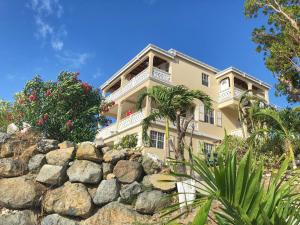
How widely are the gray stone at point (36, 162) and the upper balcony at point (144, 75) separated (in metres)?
12.4

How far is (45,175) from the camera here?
10.5 metres

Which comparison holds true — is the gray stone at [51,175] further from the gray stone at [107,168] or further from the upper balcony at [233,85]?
the upper balcony at [233,85]

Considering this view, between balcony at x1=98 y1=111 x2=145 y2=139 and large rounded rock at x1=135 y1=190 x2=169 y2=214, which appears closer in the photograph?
large rounded rock at x1=135 y1=190 x2=169 y2=214

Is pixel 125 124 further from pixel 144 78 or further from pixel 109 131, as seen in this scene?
pixel 144 78

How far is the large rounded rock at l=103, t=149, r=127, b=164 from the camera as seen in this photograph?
10.8m

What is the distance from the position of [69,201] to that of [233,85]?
20.8m

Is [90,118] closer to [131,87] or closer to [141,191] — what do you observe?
[141,191]

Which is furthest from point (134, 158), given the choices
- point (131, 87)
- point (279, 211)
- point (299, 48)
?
point (131, 87)

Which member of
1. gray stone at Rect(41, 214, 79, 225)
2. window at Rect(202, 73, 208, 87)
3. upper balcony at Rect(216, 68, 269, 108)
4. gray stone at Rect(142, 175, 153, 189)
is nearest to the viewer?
gray stone at Rect(41, 214, 79, 225)

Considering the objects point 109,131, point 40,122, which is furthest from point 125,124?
point 40,122

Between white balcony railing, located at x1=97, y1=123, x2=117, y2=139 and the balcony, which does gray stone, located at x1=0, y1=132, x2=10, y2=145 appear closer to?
the balcony

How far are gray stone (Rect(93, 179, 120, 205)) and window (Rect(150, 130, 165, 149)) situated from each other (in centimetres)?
1064

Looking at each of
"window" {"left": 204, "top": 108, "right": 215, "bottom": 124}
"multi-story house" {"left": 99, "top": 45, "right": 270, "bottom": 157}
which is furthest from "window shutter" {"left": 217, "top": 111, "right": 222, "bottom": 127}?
"window" {"left": 204, "top": 108, "right": 215, "bottom": 124}

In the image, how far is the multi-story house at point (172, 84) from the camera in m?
22.4
